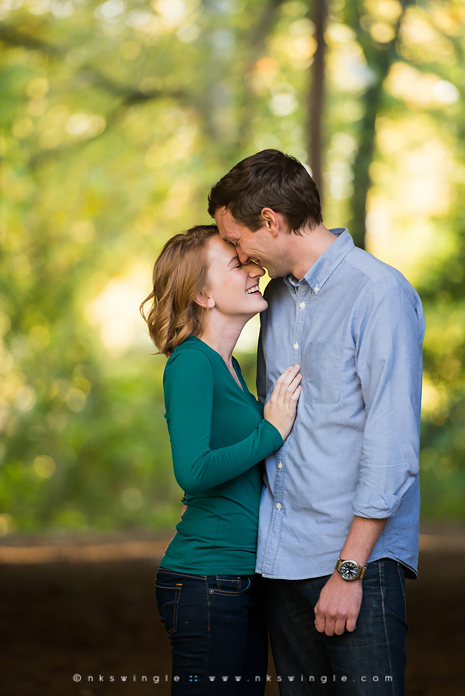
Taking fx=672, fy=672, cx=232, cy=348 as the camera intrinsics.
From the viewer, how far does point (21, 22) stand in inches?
360

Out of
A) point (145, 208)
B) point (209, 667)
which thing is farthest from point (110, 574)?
point (145, 208)

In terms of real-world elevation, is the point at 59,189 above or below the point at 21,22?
below

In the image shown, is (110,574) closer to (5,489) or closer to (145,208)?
(5,489)

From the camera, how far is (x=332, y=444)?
175 cm

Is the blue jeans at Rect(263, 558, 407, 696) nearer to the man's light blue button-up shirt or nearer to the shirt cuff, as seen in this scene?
the man's light blue button-up shirt

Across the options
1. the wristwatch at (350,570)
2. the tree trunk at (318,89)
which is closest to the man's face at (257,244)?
the wristwatch at (350,570)

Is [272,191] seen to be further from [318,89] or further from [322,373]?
[318,89]

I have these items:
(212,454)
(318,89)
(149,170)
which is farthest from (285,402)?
(149,170)

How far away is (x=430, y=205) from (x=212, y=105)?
11.9ft

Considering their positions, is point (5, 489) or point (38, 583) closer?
point (38, 583)

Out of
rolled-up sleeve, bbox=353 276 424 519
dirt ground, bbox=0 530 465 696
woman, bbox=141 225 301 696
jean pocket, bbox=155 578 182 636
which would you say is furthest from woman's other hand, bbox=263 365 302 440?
dirt ground, bbox=0 530 465 696

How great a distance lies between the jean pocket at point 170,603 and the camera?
1.74m

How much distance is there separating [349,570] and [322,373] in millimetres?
500

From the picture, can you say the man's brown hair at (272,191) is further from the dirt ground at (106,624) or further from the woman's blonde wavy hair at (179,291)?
the dirt ground at (106,624)
